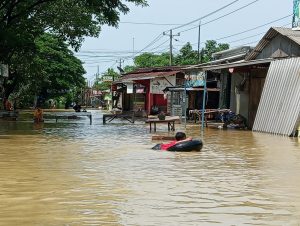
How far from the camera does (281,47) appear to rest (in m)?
25.8

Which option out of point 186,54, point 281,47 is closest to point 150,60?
point 186,54

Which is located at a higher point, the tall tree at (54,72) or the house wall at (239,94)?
the tall tree at (54,72)

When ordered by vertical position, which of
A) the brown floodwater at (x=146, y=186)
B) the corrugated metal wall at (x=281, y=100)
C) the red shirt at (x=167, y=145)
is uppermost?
the corrugated metal wall at (x=281, y=100)

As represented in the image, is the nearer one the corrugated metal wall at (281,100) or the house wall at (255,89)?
the corrugated metal wall at (281,100)

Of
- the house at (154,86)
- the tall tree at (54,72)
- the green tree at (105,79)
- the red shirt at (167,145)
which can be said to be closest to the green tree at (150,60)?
the green tree at (105,79)

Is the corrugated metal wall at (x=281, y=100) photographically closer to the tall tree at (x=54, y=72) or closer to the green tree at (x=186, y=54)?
the tall tree at (x=54, y=72)

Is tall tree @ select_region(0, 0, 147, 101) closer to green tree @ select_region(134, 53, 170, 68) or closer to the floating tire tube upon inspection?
the floating tire tube

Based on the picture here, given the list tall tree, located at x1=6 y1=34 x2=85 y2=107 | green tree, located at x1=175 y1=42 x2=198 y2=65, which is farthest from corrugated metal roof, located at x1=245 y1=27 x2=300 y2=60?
green tree, located at x1=175 y1=42 x2=198 y2=65

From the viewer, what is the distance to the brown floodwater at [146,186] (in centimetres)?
668

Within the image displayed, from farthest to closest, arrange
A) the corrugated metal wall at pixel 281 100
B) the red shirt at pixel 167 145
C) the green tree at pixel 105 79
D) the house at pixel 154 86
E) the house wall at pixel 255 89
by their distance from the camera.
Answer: the green tree at pixel 105 79
the house at pixel 154 86
the house wall at pixel 255 89
the corrugated metal wall at pixel 281 100
the red shirt at pixel 167 145

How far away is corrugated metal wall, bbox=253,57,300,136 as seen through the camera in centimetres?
2091

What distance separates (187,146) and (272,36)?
13622 mm

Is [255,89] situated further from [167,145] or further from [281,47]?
[167,145]

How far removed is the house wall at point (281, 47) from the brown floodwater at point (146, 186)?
9.88 m
